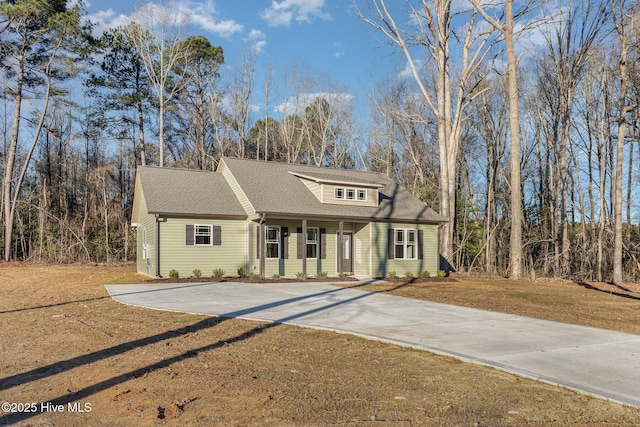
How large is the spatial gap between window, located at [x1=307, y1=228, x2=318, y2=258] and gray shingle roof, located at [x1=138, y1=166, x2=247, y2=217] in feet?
9.24

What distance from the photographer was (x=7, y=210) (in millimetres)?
26672

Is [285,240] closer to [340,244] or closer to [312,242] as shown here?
[312,242]

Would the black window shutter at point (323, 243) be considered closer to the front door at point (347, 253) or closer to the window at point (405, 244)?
the front door at point (347, 253)

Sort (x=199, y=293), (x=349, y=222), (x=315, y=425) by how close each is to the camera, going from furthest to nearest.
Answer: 1. (x=349, y=222)
2. (x=199, y=293)
3. (x=315, y=425)

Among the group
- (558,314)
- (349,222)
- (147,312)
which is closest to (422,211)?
(349,222)

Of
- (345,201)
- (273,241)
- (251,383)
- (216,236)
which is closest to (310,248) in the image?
(273,241)

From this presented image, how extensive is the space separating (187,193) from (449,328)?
13.5 meters

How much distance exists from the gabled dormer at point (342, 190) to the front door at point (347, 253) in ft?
4.86

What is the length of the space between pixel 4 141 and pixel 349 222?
1139 inches

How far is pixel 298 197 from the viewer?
20234mm

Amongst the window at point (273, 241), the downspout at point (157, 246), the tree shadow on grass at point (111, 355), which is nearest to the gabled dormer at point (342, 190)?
the window at point (273, 241)

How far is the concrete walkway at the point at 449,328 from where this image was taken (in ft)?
19.5

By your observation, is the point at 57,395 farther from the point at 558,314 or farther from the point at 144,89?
the point at 144,89

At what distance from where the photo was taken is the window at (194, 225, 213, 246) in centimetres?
1861
